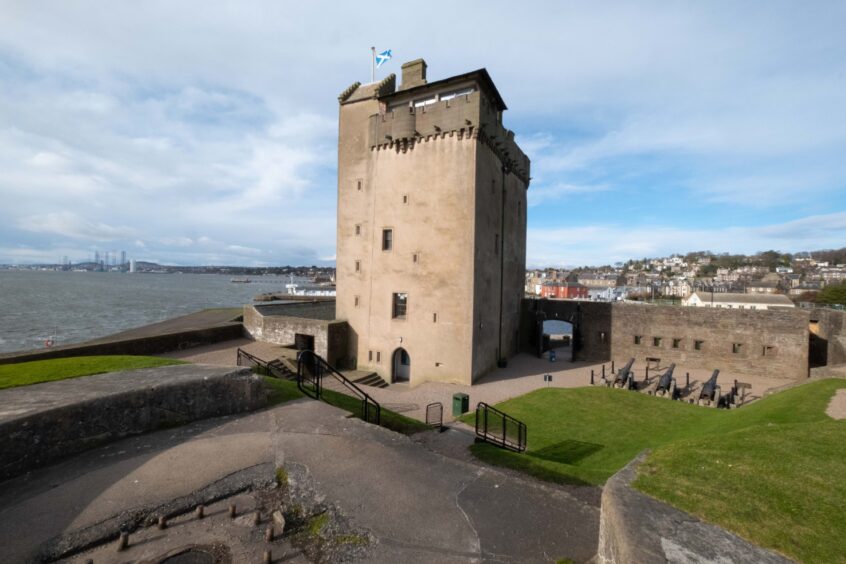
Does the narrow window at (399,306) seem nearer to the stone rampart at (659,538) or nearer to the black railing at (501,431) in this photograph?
the black railing at (501,431)

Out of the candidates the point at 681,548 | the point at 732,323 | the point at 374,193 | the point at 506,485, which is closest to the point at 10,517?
the point at 506,485

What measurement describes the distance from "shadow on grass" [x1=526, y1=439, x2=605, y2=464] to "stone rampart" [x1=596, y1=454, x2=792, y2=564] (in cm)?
661

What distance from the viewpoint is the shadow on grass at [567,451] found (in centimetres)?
1088

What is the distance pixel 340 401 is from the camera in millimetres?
11750

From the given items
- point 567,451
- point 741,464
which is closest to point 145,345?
point 567,451

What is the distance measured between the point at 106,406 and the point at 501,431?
430 inches

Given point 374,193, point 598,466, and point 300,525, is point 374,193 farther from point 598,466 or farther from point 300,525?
point 300,525

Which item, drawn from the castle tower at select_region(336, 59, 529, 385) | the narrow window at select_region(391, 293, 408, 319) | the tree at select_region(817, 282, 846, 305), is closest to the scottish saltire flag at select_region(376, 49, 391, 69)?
the castle tower at select_region(336, 59, 529, 385)

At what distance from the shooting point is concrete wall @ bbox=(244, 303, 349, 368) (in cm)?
2133

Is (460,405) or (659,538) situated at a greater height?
(659,538)

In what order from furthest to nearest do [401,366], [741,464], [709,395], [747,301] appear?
[747,301]
[401,366]
[709,395]
[741,464]

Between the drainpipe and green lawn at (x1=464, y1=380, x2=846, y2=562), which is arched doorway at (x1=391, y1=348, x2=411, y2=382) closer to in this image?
the drainpipe

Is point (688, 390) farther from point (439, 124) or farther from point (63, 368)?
point (63, 368)

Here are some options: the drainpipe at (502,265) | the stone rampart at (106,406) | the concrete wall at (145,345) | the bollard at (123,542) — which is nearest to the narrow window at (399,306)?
the drainpipe at (502,265)
